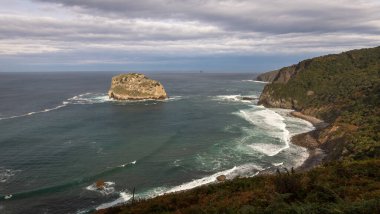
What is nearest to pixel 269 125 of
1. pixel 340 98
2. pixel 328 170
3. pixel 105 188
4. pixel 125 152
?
pixel 340 98

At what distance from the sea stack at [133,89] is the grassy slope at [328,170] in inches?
1941

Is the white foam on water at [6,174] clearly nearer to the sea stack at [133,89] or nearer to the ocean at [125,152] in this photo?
the ocean at [125,152]

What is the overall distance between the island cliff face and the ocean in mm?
8344

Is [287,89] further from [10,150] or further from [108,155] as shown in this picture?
[10,150]

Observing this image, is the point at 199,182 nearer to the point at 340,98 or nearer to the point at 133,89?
the point at 340,98

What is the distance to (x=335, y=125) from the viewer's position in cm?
8056

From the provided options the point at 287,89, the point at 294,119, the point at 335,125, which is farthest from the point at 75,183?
the point at 287,89

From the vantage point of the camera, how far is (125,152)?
231 ft

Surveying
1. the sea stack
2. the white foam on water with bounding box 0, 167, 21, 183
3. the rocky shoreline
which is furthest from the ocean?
the sea stack

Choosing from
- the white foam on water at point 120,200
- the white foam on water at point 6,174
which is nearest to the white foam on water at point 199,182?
the white foam on water at point 120,200

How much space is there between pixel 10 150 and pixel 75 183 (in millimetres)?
24146

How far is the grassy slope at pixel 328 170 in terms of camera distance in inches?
998

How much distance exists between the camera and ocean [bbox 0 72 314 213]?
51.1m

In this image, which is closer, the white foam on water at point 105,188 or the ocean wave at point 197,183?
the ocean wave at point 197,183
